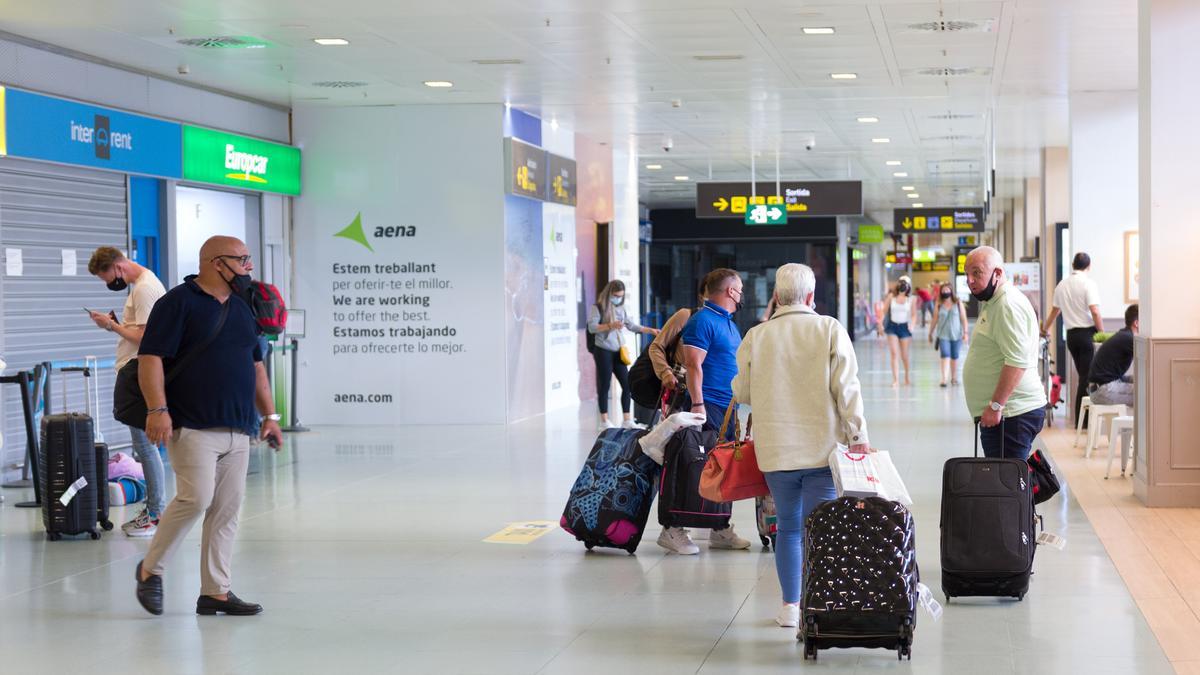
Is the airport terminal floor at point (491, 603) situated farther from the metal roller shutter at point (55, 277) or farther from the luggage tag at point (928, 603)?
the metal roller shutter at point (55, 277)

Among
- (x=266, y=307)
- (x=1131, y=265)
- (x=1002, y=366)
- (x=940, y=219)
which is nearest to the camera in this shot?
(x=266, y=307)

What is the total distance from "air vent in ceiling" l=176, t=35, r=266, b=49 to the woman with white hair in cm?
680

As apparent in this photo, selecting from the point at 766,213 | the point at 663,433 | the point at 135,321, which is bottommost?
the point at 663,433

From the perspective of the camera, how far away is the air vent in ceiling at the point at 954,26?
10547 millimetres

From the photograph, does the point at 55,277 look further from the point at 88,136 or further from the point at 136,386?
the point at 136,386

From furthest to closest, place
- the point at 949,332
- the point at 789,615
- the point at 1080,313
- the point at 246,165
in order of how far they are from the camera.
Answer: the point at 949,332, the point at 246,165, the point at 1080,313, the point at 789,615

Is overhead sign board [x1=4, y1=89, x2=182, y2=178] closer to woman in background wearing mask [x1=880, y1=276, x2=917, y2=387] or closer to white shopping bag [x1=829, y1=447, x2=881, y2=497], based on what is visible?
white shopping bag [x1=829, y1=447, x2=881, y2=497]

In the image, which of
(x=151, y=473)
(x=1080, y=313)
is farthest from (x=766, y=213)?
(x=151, y=473)

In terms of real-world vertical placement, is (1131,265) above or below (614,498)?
above

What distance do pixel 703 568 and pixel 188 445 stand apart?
250 centimetres

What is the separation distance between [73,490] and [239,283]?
2.61 meters

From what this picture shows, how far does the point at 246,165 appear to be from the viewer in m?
13.6

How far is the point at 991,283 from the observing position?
6.32 m

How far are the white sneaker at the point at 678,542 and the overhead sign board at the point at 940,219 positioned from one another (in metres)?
21.6
